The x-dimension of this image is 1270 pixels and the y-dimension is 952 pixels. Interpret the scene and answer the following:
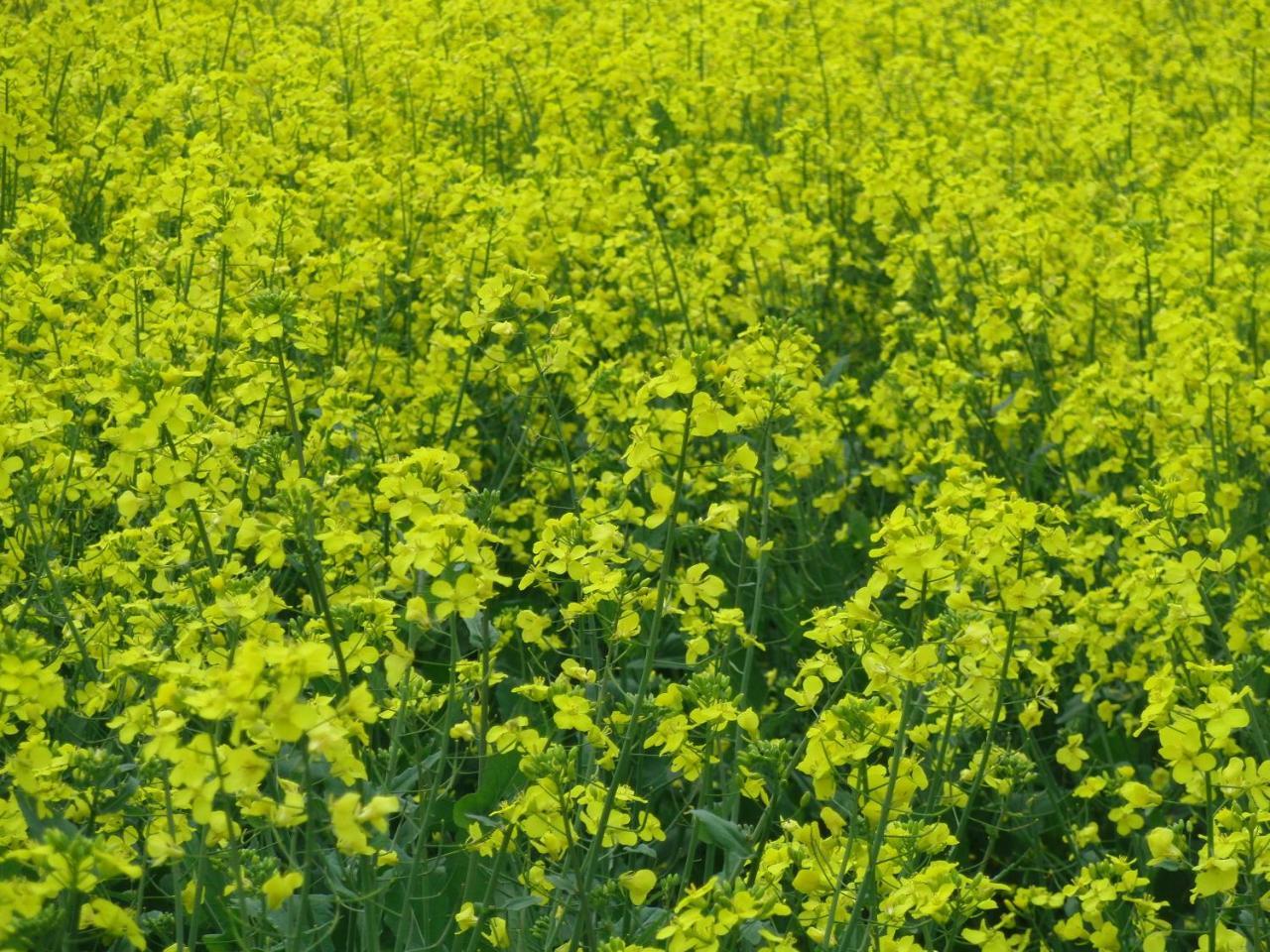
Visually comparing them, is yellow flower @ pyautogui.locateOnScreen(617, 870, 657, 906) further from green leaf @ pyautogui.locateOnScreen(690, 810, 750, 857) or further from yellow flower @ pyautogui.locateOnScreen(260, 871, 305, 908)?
yellow flower @ pyautogui.locateOnScreen(260, 871, 305, 908)

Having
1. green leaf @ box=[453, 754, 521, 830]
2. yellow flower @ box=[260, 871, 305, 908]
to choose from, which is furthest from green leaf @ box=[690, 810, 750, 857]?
yellow flower @ box=[260, 871, 305, 908]

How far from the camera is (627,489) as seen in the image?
3875mm

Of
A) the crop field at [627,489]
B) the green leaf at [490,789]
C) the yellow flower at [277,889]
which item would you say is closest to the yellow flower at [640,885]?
the crop field at [627,489]

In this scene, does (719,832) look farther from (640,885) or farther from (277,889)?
(277,889)

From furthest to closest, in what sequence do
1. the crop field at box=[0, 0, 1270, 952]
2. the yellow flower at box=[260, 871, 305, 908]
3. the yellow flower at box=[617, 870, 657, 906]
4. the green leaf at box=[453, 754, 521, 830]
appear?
1. the green leaf at box=[453, 754, 521, 830]
2. the yellow flower at box=[617, 870, 657, 906]
3. the crop field at box=[0, 0, 1270, 952]
4. the yellow flower at box=[260, 871, 305, 908]

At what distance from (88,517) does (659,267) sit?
220 centimetres

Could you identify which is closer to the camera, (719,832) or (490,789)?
(719,832)

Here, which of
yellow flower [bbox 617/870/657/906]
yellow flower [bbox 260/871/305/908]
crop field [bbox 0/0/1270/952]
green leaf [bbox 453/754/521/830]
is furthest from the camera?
green leaf [bbox 453/754/521/830]

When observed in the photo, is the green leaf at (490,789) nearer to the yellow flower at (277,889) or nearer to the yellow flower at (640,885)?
the yellow flower at (640,885)

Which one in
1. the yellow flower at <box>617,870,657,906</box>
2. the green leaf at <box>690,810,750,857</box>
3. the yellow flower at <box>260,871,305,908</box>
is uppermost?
the yellow flower at <box>260,871,305,908</box>

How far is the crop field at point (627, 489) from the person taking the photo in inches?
102

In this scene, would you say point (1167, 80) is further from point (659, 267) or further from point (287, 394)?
point (287, 394)

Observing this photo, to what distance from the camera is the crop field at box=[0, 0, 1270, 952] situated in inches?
102

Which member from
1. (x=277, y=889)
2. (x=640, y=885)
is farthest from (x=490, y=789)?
(x=277, y=889)
